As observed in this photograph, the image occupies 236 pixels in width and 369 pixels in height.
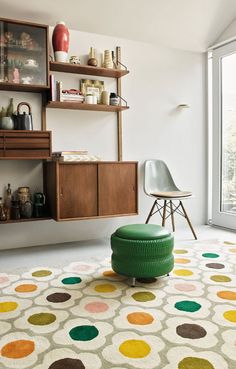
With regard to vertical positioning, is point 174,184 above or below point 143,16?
below

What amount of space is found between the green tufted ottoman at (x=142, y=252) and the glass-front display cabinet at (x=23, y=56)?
1632mm

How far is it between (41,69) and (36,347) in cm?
233

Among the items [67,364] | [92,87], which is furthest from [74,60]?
[67,364]

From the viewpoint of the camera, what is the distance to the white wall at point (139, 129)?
3.25 meters

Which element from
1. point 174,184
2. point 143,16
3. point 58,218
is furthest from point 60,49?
point 174,184

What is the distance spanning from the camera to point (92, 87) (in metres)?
3.44

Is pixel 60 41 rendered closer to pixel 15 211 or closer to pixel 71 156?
pixel 71 156

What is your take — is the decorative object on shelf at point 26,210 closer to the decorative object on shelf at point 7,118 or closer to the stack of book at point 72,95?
the decorative object on shelf at point 7,118

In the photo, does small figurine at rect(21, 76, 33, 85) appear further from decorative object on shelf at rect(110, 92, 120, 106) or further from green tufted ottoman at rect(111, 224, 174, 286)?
green tufted ottoman at rect(111, 224, 174, 286)

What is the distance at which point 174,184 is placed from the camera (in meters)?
3.79

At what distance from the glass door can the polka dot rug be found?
155cm

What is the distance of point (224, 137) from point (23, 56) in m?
2.42

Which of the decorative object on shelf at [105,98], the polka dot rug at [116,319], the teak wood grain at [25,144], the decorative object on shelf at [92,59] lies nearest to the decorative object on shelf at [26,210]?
the teak wood grain at [25,144]

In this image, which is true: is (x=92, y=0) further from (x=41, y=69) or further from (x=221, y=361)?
(x=221, y=361)
